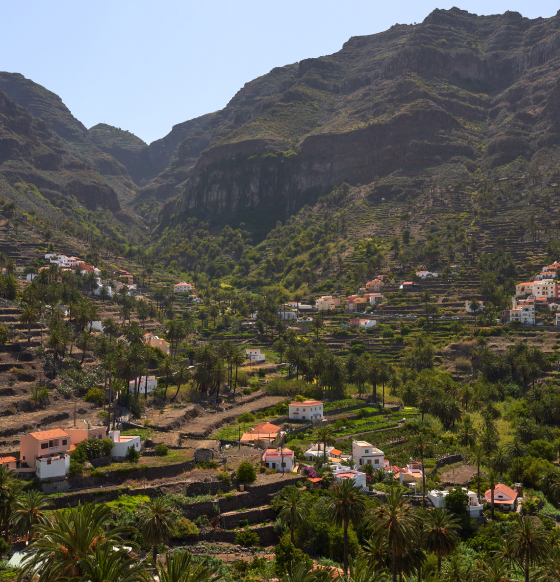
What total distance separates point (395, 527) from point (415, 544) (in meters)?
2.58

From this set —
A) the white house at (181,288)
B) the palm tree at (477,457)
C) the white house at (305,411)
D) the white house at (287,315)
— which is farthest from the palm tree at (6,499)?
the white house at (181,288)

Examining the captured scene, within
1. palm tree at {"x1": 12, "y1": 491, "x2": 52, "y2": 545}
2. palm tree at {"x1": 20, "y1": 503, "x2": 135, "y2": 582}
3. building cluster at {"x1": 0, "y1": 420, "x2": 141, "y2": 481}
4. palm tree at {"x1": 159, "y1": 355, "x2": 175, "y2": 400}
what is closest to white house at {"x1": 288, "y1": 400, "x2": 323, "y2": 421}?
palm tree at {"x1": 159, "y1": 355, "x2": 175, "y2": 400}

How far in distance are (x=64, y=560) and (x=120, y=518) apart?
64.2ft

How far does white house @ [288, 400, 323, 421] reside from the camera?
266 feet

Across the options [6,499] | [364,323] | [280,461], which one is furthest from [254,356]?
[6,499]

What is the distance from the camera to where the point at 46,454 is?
48.9 metres

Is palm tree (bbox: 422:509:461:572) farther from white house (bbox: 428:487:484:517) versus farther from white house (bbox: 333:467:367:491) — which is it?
white house (bbox: 333:467:367:491)

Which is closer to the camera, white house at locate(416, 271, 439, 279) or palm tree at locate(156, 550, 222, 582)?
palm tree at locate(156, 550, 222, 582)

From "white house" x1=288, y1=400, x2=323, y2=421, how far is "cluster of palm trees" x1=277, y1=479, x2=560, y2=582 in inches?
1379

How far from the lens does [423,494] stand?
176 feet

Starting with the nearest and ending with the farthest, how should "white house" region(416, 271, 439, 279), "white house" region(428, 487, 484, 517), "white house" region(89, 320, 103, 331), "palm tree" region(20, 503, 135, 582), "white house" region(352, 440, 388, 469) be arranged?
1. "palm tree" region(20, 503, 135, 582)
2. "white house" region(428, 487, 484, 517)
3. "white house" region(352, 440, 388, 469)
4. "white house" region(89, 320, 103, 331)
5. "white house" region(416, 271, 439, 279)

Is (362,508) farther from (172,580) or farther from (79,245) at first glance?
(79,245)

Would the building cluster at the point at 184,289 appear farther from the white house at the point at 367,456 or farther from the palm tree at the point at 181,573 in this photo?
the palm tree at the point at 181,573

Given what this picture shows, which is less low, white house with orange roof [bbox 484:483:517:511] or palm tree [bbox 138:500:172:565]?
palm tree [bbox 138:500:172:565]
